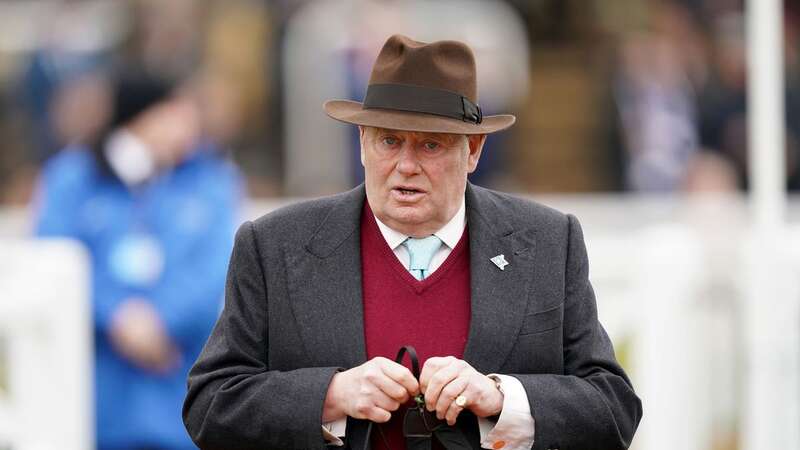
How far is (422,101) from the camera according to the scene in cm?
373

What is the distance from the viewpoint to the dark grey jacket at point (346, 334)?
3.67m

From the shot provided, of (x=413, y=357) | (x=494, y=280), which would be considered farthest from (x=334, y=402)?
(x=494, y=280)

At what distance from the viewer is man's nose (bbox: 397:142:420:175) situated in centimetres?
370

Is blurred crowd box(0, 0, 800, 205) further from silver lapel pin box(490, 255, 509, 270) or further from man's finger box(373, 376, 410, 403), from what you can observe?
man's finger box(373, 376, 410, 403)

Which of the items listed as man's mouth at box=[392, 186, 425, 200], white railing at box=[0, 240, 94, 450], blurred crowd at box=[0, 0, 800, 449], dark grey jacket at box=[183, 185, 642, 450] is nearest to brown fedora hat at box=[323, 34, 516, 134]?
man's mouth at box=[392, 186, 425, 200]

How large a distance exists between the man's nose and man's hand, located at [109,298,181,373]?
3.51 metres

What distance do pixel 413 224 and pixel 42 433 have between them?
10.6ft

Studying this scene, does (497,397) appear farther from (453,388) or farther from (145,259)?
(145,259)

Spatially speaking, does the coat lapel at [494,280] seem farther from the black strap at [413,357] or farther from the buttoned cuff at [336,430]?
the buttoned cuff at [336,430]

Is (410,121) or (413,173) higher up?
(410,121)

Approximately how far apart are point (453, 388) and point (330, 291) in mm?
399

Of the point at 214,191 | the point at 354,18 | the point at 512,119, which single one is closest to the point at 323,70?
the point at 354,18

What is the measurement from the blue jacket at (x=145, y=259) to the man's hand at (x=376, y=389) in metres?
3.48

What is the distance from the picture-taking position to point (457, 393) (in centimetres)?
354
